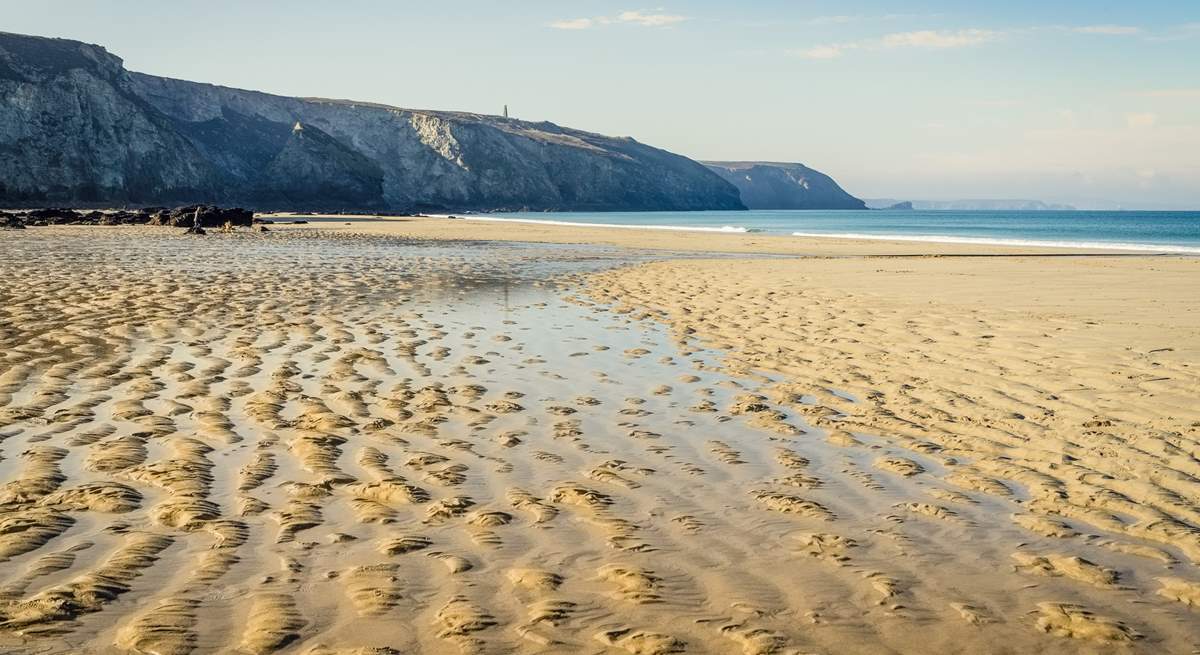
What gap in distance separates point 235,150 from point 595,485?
133322 millimetres

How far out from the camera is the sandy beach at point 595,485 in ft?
11.7

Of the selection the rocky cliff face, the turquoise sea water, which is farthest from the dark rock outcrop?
the rocky cliff face

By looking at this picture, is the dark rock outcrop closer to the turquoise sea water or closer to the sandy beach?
the turquoise sea water

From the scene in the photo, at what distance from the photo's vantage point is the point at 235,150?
127 meters

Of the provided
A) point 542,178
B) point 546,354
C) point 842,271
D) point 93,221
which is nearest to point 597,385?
point 546,354

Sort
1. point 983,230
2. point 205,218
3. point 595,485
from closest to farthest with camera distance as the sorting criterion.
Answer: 1. point 595,485
2. point 205,218
3. point 983,230

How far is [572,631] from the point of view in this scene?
11.4 feet

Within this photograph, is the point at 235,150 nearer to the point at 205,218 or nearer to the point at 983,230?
the point at 205,218

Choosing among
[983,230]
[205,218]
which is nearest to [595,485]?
[205,218]

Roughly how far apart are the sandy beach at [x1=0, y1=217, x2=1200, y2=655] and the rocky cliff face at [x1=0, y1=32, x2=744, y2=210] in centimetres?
9090

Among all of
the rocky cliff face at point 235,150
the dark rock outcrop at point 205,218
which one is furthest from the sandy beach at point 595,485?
the rocky cliff face at point 235,150

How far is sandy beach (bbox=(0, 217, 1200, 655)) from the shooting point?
3.57 m

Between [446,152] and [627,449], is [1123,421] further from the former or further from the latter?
[446,152]

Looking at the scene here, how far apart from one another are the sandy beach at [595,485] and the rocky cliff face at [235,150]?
90.9 metres
